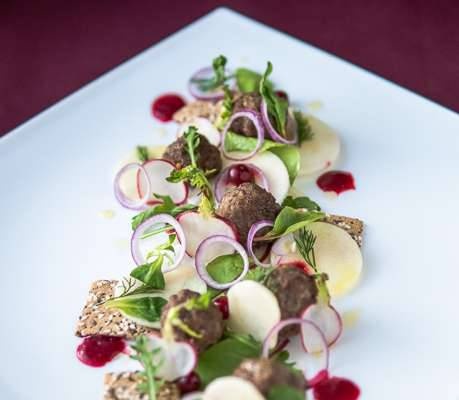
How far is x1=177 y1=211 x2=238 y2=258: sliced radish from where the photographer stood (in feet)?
18.1

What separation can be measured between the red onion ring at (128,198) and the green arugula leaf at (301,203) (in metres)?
0.96

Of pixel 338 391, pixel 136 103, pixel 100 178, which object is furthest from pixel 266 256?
pixel 136 103

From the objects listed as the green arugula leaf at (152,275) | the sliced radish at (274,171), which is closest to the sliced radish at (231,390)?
the green arugula leaf at (152,275)

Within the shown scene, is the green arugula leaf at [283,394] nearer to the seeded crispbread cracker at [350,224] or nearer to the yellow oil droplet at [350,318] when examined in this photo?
the yellow oil droplet at [350,318]

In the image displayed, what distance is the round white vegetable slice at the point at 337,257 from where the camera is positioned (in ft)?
18.0

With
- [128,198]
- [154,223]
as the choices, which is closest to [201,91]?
[128,198]

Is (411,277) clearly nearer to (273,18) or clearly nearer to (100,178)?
(100,178)

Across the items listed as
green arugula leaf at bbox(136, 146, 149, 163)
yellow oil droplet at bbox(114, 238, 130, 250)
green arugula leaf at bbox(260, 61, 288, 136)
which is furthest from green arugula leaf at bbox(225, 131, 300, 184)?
yellow oil droplet at bbox(114, 238, 130, 250)

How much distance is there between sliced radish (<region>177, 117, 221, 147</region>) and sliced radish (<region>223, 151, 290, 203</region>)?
0.23m

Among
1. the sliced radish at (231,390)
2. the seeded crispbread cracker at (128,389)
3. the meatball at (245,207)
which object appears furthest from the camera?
the meatball at (245,207)

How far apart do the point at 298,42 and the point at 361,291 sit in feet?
9.11

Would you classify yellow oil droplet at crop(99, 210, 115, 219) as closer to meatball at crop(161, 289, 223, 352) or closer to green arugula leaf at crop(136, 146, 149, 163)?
green arugula leaf at crop(136, 146, 149, 163)

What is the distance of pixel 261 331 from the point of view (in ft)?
16.4

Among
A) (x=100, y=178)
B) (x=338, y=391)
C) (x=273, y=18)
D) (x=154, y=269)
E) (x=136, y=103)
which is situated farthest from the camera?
(x=273, y=18)
